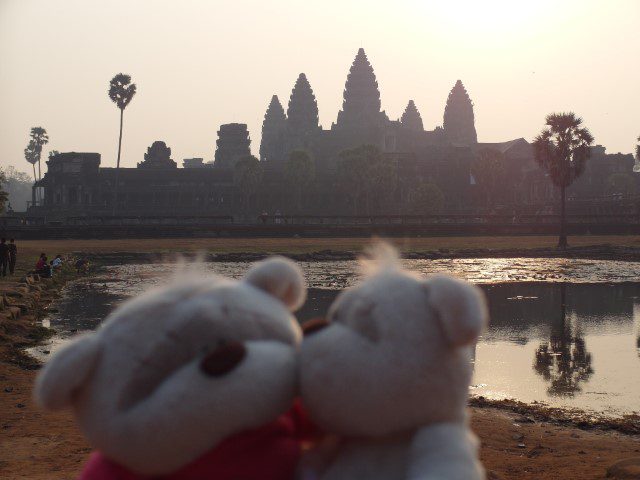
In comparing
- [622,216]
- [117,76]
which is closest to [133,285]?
[622,216]

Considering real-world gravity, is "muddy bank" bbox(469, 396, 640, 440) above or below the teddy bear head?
below

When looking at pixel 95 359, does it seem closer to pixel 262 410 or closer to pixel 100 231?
pixel 262 410

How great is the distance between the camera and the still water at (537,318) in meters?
9.62

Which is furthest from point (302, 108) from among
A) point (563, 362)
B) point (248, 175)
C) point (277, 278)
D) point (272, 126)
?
point (277, 278)

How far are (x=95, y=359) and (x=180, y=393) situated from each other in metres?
0.27

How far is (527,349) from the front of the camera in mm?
12266

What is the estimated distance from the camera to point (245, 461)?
212 centimetres

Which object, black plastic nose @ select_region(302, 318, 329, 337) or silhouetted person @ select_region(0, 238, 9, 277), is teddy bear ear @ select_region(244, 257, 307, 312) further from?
silhouetted person @ select_region(0, 238, 9, 277)

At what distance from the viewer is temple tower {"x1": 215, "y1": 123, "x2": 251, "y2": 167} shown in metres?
105

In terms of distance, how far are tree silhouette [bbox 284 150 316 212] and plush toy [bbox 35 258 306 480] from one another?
244 feet

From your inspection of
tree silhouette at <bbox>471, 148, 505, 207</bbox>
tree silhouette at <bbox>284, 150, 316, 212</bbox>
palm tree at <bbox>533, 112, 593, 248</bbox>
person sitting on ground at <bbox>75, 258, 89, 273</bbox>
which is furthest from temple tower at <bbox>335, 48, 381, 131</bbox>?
person sitting on ground at <bbox>75, 258, 89, 273</bbox>

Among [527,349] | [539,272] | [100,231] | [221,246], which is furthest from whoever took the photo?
[100,231]

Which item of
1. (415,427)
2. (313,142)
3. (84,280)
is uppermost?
(313,142)

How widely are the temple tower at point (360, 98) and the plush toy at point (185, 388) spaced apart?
10070cm
